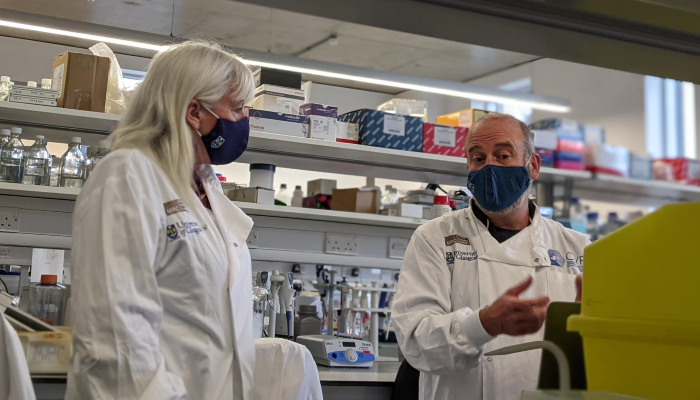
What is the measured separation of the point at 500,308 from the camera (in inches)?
64.2

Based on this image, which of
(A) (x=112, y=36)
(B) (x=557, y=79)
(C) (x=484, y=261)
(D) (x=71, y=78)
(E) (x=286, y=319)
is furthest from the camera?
(B) (x=557, y=79)

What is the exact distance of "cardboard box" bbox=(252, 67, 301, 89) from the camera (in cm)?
375

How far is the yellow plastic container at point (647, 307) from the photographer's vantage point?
1073 millimetres

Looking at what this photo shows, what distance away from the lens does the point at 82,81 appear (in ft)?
10.8

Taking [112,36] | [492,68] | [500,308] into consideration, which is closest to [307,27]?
[492,68]

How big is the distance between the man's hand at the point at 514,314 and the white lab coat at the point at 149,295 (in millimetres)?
584

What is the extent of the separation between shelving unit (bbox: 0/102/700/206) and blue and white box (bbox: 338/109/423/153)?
6 cm

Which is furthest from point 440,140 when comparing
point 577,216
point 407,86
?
point 577,216

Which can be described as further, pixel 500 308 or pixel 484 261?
pixel 484 261

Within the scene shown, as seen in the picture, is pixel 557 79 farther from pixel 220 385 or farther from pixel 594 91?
pixel 220 385

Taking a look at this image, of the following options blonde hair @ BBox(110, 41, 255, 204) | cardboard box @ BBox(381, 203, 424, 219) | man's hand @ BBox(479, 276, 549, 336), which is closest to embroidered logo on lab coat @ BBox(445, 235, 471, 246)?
man's hand @ BBox(479, 276, 549, 336)

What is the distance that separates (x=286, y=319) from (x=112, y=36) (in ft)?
6.49

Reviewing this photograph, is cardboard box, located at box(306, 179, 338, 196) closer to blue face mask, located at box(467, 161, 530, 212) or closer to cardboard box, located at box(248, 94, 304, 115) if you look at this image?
cardboard box, located at box(248, 94, 304, 115)

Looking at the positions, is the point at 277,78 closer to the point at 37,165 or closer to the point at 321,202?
the point at 321,202
